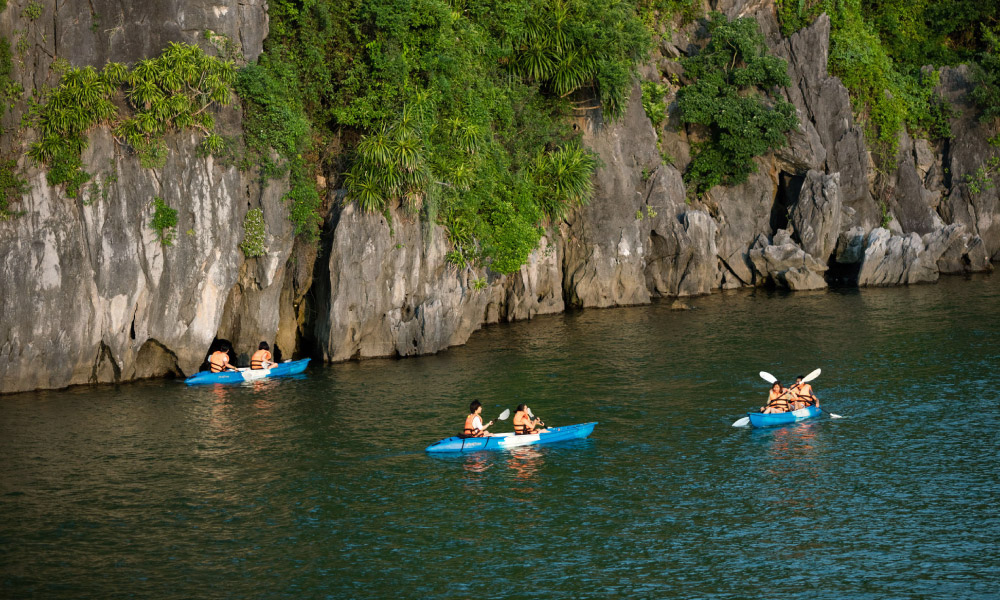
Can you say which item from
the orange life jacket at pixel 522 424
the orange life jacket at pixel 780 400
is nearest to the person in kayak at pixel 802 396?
the orange life jacket at pixel 780 400

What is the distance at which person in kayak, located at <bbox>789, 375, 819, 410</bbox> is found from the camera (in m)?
26.2

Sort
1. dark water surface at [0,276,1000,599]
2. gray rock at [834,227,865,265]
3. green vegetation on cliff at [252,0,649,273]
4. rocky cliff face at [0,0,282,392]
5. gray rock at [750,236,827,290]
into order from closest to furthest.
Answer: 1. dark water surface at [0,276,1000,599]
2. rocky cliff face at [0,0,282,392]
3. green vegetation on cliff at [252,0,649,273]
4. gray rock at [750,236,827,290]
5. gray rock at [834,227,865,265]

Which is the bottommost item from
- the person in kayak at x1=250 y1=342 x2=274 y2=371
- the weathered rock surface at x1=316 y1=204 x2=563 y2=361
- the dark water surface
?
the dark water surface

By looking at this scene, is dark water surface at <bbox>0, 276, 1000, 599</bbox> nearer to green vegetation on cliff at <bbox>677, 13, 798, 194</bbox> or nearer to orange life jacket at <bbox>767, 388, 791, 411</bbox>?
orange life jacket at <bbox>767, 388, 791, 411</bbox>

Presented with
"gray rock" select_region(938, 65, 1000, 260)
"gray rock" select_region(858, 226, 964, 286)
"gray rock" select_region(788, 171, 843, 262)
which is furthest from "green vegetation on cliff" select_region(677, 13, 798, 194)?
"gray rock" select_region(938, 65, 1000, 260)

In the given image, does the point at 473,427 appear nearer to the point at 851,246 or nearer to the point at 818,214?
the point at 818,214

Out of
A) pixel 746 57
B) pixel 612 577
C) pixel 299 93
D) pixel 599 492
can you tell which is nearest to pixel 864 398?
pixel 599 492

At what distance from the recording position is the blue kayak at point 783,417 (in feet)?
83.1

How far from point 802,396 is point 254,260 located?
63.2 feet

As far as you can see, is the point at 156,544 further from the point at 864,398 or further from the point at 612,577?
the point at 864,398

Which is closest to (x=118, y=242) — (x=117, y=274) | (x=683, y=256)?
(x=117, y=274)

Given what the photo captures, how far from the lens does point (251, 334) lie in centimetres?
3409

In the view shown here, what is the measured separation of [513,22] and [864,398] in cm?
2365

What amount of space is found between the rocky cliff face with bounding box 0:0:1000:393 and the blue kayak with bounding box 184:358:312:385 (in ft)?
3.46
